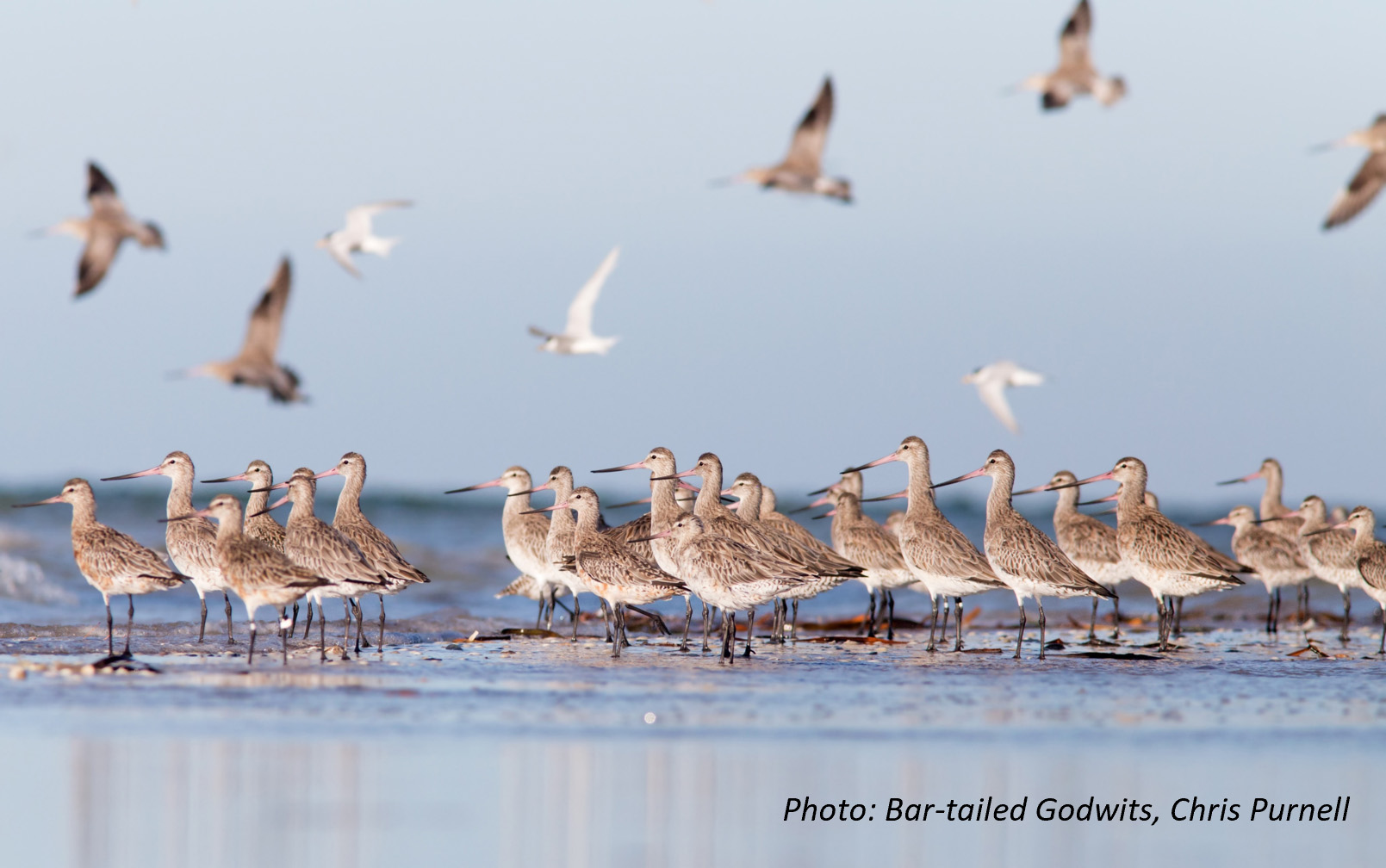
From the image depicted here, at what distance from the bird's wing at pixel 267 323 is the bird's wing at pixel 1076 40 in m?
6.25

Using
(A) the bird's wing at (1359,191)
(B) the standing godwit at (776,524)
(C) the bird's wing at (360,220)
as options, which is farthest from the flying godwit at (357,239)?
(A) the bird's wing at (1359,191)

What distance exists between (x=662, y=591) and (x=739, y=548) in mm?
1030

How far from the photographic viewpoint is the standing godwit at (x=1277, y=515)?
18.7 metres

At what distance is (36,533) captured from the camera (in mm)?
26516

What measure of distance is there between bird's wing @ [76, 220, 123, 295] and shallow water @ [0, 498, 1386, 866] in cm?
270

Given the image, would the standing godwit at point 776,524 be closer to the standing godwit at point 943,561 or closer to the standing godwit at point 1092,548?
the standing godwit at point 943,561

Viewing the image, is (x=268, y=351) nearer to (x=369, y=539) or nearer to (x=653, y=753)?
(x=369, y=539)

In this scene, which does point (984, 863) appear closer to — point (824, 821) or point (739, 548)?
point (824, 821)

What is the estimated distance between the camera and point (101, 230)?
12414mm

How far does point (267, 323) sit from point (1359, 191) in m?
7.88

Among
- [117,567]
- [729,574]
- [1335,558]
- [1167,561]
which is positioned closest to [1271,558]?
[1335,558]

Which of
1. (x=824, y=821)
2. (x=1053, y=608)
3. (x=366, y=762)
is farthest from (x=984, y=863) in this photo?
(x=1053, y=608)

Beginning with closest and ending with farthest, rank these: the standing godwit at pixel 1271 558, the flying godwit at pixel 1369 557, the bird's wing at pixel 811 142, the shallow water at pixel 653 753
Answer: the shallow water at pixel 653 753
the bird's wing at pixel 811 142
the flying godwit at pixel 1369 557
the standing godwit at pixel 1271 558

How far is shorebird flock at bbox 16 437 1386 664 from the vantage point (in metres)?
12.9
